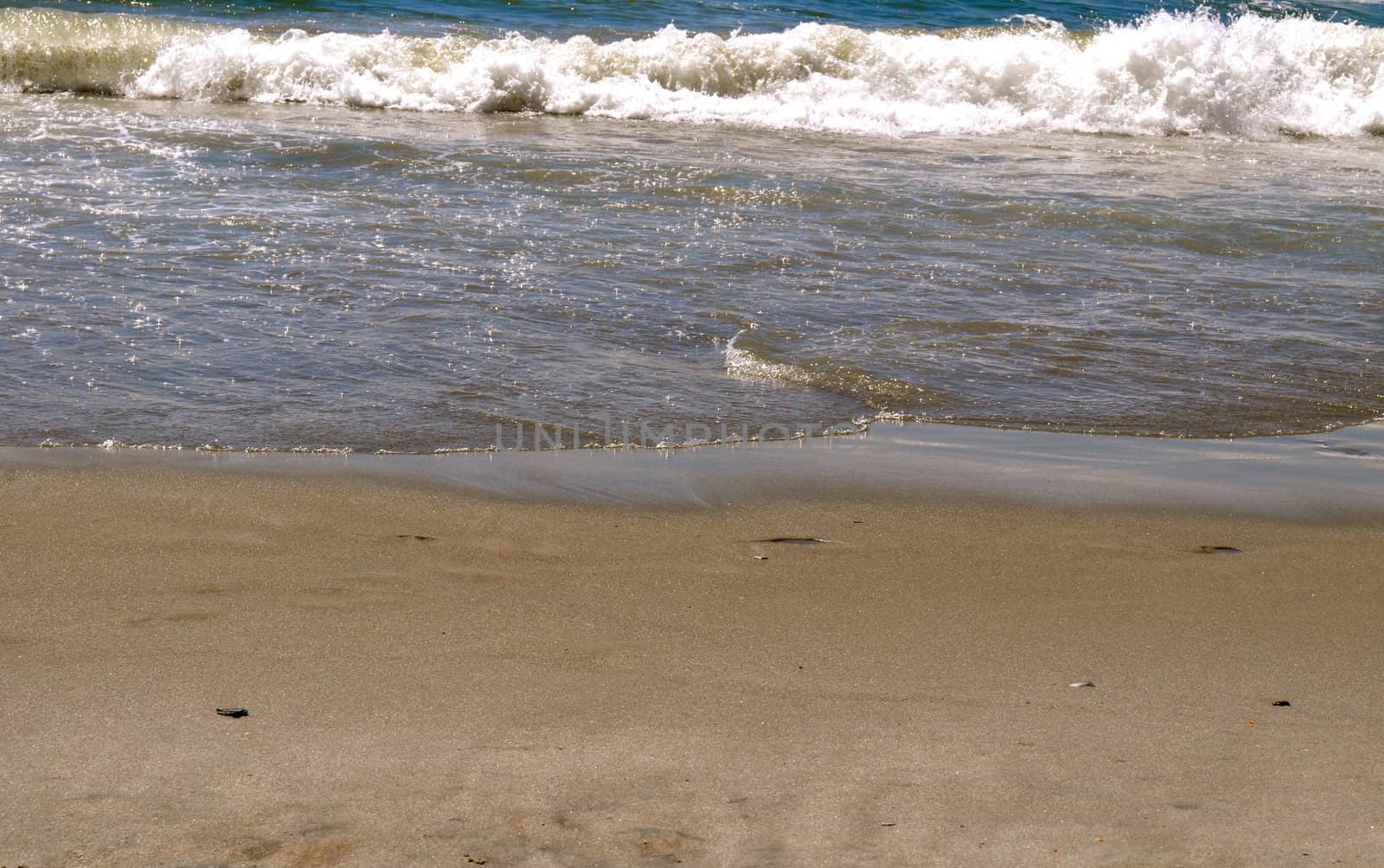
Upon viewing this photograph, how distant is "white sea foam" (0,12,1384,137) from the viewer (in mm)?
11867

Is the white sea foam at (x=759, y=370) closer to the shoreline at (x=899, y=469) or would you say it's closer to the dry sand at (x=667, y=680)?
the shoreline at (x=899, y=469)

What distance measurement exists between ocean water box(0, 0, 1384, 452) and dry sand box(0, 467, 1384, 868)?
73 centimetres

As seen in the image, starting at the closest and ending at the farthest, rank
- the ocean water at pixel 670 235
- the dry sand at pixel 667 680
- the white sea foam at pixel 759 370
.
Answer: the dry sand at pixel 667 680, the ocean water at pixel 670 235, the white sea foam at pixel 759 370

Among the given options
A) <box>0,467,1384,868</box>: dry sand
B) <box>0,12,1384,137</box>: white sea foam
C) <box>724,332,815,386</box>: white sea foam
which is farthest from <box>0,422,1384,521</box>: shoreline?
<box>0,12,1384,137</box>: white sea foam

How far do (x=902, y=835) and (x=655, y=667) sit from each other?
2.33 feet

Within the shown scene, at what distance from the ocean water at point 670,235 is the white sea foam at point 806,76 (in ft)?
0.14

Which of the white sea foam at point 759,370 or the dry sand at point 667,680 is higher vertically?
the white sea foam at point 759,370

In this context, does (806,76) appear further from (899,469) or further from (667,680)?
(667,680)

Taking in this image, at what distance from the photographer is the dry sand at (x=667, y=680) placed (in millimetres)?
2115

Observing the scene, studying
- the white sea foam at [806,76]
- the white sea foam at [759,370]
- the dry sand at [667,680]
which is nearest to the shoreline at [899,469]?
the dry sand at [667,680]

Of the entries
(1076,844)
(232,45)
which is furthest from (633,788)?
(232,45)

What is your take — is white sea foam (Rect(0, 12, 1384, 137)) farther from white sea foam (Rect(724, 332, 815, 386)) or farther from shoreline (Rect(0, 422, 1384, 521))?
shoreline (Rect(0, 422, 1384, 521))

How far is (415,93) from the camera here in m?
12.0

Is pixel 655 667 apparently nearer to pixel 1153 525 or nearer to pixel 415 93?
pixel 1153 525
